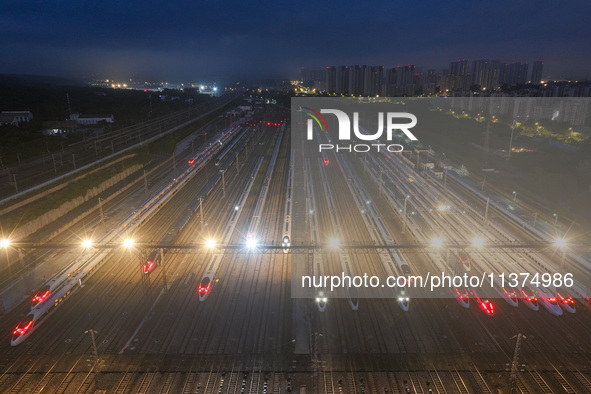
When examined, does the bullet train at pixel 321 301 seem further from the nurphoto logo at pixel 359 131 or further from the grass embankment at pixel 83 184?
the nurphoto logo at pixel 359 131

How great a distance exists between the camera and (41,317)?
12.4m

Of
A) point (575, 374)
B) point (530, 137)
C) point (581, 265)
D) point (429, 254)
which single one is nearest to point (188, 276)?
point (429, 254)

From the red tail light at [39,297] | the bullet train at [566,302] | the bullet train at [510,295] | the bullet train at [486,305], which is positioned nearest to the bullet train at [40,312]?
the red tail light at [39,297]

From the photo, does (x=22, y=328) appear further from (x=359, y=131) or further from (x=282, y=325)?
(x=359, y=131)

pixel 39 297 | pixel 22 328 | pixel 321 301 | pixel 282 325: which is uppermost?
pixel 39 297

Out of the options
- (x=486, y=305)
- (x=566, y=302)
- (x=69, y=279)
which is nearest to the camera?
(x=486, y=305)

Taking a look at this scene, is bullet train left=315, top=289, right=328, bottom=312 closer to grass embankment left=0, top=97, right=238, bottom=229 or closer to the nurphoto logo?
grass embankment left=0, top=97, right=238, bottom=229

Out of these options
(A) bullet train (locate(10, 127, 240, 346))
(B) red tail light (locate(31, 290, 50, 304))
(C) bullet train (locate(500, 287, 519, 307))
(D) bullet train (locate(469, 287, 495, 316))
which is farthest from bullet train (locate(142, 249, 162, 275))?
(C) bullet train (locate(500, 287, 519, 307))

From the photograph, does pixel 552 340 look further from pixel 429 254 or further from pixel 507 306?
pixel 429 254

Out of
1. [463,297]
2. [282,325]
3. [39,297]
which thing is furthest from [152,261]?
[463,297]

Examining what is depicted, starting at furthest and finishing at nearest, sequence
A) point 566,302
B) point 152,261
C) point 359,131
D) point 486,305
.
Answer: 1. point 359,131
2. point 152,261
3. point 566,302
4. point 486,305

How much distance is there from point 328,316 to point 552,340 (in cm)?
711

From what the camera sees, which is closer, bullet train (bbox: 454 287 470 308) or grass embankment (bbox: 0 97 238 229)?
bullet train (bbox: 454 287 470 308)

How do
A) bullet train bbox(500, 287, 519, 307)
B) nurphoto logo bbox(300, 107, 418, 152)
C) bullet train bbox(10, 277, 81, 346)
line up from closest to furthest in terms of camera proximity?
bullet train bbox(10, 277, 81, 346)
bullet train bbox(500, 287, 519, 307)
nurphoto logo bbox(300, 107, 418, 152)
